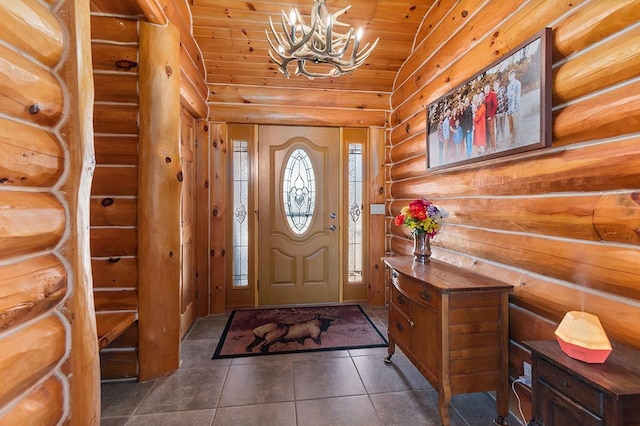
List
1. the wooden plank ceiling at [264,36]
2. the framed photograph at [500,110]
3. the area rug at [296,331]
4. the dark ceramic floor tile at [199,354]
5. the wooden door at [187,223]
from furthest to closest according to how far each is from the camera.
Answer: the wooden door at [187,223], the wooden plank ceiling at [264,36], the area rug at [296,331], the dark ceramic floor tile at [199,354], the framed photograph at [500,110]

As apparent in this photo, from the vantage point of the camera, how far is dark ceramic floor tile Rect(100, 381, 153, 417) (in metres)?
1.78

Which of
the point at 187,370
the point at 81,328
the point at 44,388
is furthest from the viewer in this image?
the point at 187,370

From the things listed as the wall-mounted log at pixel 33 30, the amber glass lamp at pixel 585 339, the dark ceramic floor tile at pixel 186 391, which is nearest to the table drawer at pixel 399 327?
the amber glass lamp at pixel 585 339

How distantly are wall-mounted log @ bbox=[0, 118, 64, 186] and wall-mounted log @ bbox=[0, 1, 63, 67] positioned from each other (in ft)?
0.93

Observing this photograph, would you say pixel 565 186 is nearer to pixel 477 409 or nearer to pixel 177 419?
pixel 477 409

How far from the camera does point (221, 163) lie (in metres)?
3.39

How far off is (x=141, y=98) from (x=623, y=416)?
2897 millimetres

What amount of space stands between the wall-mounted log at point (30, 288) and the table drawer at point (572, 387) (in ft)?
6.34

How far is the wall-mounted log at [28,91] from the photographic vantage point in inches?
36.8

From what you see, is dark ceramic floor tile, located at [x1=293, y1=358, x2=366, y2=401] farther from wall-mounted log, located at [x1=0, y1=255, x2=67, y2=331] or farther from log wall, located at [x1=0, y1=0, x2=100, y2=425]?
wall-mounted log, located at [x1=0, y1=255, x2=67, y2=331]

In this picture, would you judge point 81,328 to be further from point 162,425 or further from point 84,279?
point 162,425

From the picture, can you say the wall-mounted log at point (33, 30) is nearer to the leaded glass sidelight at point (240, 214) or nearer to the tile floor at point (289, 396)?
the tile floor at point (289, 396)

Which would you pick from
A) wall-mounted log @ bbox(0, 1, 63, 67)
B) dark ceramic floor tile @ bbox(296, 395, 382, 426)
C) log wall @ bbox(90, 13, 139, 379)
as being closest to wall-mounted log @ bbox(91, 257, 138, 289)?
log wall @ bbox(90, 13, 139, 379)

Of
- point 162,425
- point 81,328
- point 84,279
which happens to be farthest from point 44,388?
point 162,425
